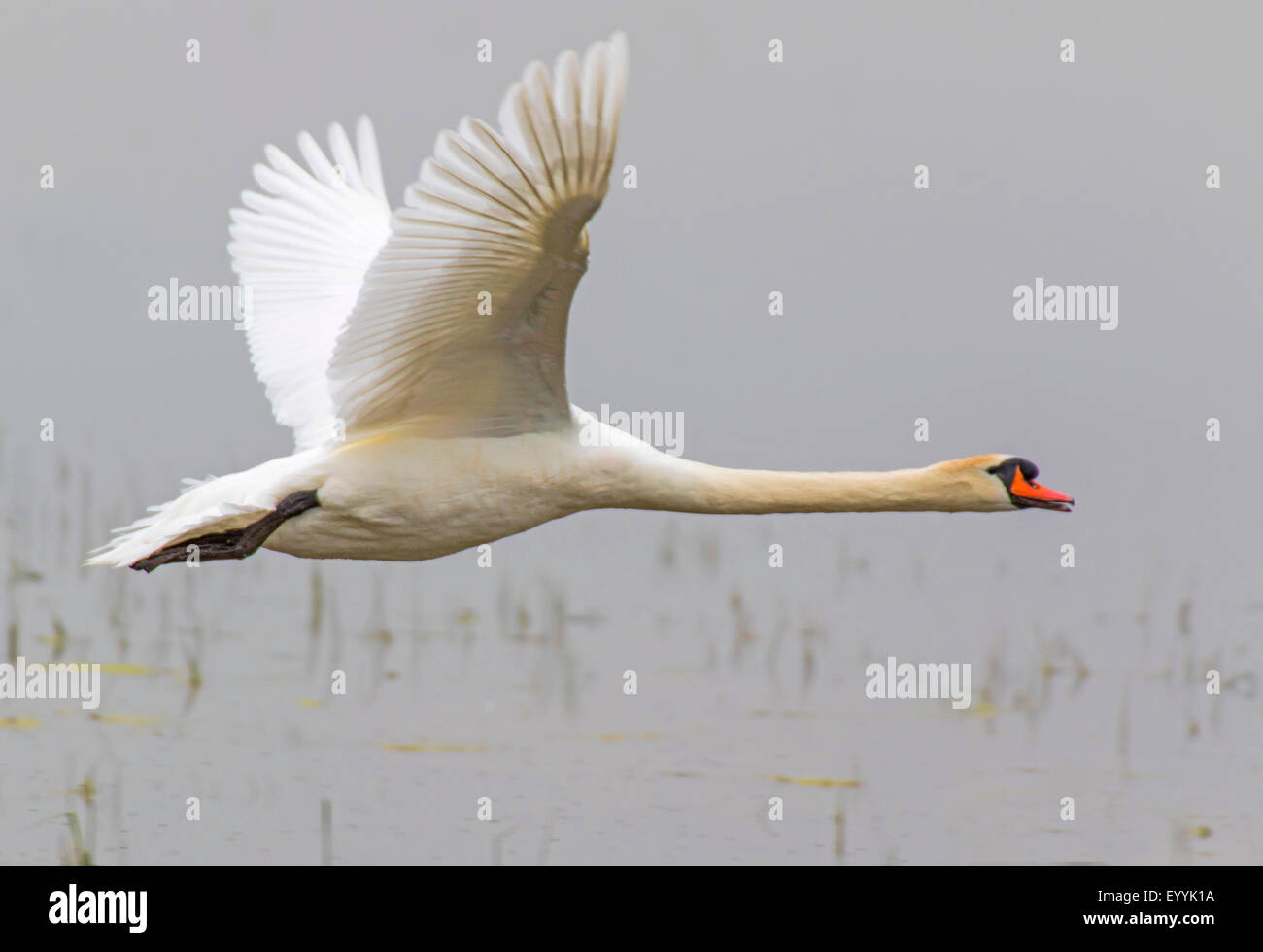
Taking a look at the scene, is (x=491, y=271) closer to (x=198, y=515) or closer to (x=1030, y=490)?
(x=198, y=515)

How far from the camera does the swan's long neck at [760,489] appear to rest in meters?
8.68

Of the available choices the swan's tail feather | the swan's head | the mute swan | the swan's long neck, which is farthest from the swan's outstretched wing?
the swan's head

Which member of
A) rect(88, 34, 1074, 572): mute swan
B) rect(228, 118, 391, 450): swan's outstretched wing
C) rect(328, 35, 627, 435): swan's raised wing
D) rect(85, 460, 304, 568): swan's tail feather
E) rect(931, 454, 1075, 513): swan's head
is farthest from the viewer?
rect(228, 118, 391, 450): swan's outstretched wing

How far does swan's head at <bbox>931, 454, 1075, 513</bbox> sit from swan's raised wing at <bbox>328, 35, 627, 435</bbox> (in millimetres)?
1788

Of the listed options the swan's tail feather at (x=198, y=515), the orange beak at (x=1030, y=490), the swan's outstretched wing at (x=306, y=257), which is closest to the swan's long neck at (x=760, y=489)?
the orange beak at (x=1030, y=490)

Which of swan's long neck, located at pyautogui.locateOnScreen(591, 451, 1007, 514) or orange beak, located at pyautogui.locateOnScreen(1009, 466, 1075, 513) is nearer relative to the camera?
swan's long neck, located at pyautogui.locateOnScreen(591, 451, 1007, 514)

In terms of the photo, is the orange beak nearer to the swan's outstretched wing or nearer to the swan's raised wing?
the swan's raised wing

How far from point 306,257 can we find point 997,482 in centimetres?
384

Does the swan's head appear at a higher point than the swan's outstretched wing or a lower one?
lower

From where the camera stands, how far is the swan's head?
897 centimetres

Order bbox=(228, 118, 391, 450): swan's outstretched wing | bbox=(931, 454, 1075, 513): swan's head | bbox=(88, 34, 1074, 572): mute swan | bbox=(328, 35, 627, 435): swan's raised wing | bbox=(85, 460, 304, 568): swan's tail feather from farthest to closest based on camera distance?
1. bbox=(228, 118, 391, 450): swan's outstretched wing
2. bbox=(931, 454, 1075, 513): swan's head
3. bbox=(85, 460, 304, 568): swan's tail feather
4. bbox=(88, 34, 1074, 572): mute swan
5. bbox=(328, 35, 627, 435): swan's raised wing

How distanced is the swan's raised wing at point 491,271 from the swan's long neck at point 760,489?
0.45m

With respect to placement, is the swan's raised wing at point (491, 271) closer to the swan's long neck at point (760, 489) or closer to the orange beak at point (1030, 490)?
the swan's long neck at point (760, 489)

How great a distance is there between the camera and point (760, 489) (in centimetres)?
877
